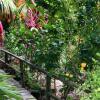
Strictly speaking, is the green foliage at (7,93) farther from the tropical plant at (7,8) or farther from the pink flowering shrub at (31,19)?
the tropical plant at (7,8)

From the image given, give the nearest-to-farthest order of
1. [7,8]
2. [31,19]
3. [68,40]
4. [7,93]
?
1. [7,93]
2. [68,40]
3. [31,19]
4. [7,8]

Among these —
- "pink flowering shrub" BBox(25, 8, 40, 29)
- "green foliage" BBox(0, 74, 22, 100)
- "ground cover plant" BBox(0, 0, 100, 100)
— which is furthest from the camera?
"pink flowering shrub" BBox(25, 8, 40, 29)

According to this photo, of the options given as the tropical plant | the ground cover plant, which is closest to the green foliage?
the ground cover plant

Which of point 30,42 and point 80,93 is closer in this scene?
point 80,93

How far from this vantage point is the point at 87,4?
6.46 m

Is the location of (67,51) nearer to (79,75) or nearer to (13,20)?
(79,75)

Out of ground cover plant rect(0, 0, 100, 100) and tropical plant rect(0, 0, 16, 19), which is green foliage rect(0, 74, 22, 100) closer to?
ground cover plant rect(0, 0, 100, 100)

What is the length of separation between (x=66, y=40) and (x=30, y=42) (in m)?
1.60

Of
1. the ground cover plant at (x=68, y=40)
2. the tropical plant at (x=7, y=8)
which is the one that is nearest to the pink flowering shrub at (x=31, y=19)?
the tropical plant at (x=7, y=8)

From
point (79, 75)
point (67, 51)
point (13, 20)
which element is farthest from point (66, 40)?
point (13, 20)

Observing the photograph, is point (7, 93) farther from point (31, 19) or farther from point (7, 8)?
point (7, 8)

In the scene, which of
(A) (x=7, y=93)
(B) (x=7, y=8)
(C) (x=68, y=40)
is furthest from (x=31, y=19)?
(A) (x=7, y=93)

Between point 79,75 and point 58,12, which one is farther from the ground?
point 58,12

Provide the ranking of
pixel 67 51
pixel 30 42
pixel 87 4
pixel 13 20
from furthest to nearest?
1. pixel 13 20
2. pixel 30 42
3. pixel 67 51
4. pixel 87 4
